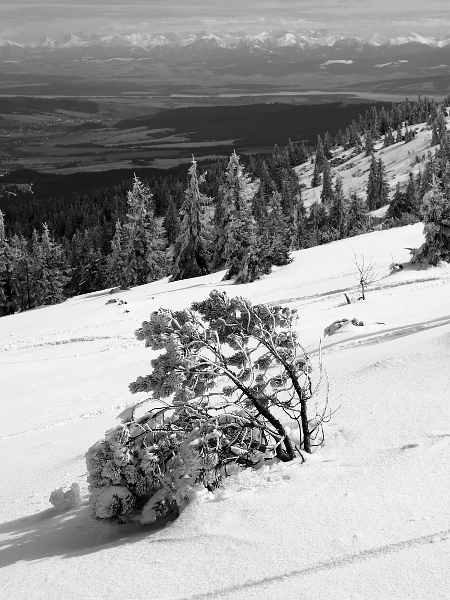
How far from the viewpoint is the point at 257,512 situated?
525 centimetres

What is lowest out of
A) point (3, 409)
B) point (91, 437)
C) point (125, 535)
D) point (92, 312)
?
point (92, 312)

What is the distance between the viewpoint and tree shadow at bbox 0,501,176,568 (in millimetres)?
5445

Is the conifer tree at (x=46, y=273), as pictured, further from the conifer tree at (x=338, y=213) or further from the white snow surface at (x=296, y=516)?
the white snow surface at (x=296, y=516)

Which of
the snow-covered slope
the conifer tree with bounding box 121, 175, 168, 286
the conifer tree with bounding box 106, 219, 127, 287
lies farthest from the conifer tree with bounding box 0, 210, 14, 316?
the snow-covered slope

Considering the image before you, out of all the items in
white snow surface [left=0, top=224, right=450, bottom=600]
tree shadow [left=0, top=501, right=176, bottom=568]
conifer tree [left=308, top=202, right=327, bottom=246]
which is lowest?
conifer tree [left=308, top=202, right=327, bottom=246]

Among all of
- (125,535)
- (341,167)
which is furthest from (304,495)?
(341,167)

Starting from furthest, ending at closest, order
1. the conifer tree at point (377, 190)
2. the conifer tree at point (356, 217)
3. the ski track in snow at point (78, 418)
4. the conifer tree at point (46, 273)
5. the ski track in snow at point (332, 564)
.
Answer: the conifer tree at point (377, 190) < the conifer tree at point (356, 217) < the conifer tree at point (46, 273) < the ski track in snow at point (78, 418) < the ski track in snow at point (332, 564)

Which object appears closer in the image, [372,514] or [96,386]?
[372,514]

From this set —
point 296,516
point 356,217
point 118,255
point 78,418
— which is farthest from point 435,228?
point 356,217

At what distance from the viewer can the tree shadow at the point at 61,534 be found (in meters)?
5.45

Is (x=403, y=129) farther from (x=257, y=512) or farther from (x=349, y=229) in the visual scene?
(x=257, y=512)

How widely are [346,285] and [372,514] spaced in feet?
75.2

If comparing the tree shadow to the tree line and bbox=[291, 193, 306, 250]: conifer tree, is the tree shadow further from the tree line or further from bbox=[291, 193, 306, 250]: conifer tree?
bbox=[291, 193, 306, 250]: conifer tree

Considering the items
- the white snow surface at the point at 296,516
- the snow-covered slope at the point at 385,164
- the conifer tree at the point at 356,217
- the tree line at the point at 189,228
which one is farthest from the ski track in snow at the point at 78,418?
the snow-covered slope at the point at 385,164
